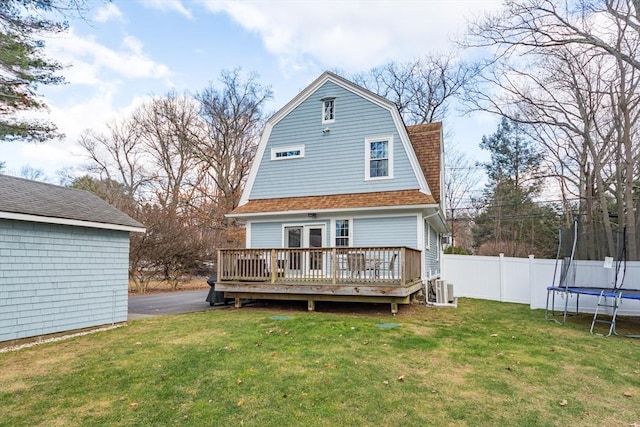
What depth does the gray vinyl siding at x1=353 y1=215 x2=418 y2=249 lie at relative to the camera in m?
11.0

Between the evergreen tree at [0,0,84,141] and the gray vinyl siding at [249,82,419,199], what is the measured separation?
21.8 ft

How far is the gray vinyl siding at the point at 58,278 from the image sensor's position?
660cm

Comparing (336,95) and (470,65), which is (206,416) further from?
(470,65)

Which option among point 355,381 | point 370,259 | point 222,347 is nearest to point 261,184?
point 370,259

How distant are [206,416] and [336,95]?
1074 cm

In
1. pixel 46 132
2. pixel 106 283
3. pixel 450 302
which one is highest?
pixel 46 132

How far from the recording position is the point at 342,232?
464 inches

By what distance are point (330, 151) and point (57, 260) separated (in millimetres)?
8058

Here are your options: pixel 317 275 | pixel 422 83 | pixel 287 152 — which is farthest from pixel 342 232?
pixel 422 83

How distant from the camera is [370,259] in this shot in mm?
9414

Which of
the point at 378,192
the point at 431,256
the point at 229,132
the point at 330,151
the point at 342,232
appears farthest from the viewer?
the point at 229,132

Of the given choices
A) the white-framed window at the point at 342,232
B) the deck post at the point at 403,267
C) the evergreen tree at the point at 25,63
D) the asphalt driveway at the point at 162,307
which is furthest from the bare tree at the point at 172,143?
the deck post at the point at 403,267

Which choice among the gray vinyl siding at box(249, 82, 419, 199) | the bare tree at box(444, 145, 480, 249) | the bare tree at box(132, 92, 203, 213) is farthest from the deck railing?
the bare tree at box(444, 145, 480, 249)

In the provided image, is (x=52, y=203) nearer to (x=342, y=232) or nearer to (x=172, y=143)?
(x=342, y=232)
